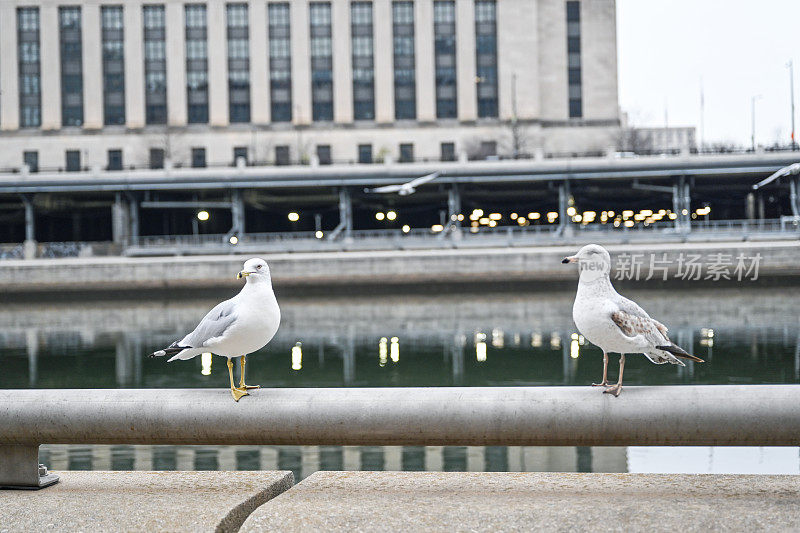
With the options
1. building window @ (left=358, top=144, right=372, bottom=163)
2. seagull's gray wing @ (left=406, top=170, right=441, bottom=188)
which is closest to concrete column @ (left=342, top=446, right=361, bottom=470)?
seagull's gray wing @ (left=406, top=170, right=441, bottom=188)

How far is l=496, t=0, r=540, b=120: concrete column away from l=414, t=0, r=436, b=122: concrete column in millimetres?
7833

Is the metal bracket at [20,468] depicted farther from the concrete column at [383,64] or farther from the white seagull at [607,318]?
the concrete column at [383,64]

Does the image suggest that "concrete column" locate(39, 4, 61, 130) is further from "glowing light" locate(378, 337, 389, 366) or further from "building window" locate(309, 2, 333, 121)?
"glowing light" locate(378, 337, 389, 366)

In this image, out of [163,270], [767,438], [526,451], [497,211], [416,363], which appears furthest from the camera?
Answer: [497,211]

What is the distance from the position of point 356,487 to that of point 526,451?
8191 mm

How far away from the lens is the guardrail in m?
4.07

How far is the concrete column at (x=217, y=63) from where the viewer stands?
90.3 meters

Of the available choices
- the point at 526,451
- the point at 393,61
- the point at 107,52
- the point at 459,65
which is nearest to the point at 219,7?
the point at 107,52

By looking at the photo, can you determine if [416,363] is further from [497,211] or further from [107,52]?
[107,52]

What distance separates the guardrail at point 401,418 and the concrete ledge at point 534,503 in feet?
0.92

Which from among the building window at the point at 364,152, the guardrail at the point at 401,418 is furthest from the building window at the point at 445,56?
the guardrail at the point at 401,418

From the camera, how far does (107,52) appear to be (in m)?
90.8

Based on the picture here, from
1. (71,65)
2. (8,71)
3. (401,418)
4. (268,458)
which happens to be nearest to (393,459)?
(268,458)

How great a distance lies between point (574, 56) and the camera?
95.4 metres
